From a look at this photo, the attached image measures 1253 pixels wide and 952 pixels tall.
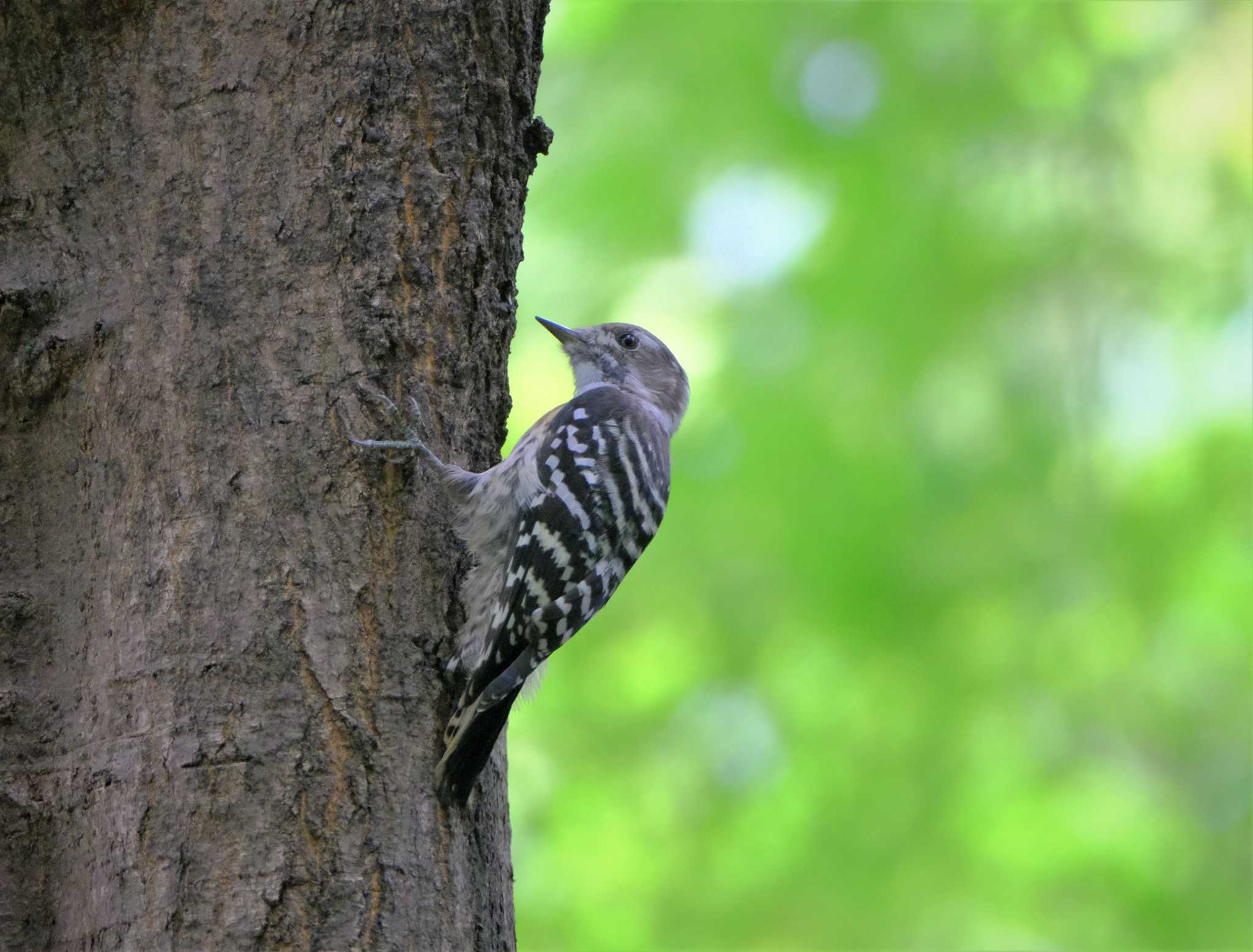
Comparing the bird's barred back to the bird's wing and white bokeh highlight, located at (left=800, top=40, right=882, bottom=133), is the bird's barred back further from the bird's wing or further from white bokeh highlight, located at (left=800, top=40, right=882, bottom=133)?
white bokeh highlight, located at (left=800, top=40, right=882, bottom=133)

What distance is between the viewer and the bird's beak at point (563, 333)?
15.1ft

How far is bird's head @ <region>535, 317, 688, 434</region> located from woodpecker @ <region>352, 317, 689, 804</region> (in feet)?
0.28

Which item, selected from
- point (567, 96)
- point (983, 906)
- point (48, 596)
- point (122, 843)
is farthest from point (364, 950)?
point (567, 96)

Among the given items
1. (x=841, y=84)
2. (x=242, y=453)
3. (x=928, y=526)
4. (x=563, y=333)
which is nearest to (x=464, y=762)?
(x=242, y=453)

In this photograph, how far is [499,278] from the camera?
319 centimetres

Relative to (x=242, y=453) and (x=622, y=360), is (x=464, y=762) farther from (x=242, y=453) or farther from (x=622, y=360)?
(x=622, y=360)

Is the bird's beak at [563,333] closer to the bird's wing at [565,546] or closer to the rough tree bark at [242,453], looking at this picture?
the bird's wing at [565,546]

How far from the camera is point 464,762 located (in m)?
2.74

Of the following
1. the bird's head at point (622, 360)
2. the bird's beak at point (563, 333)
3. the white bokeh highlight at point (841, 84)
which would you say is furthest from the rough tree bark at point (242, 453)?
the white bokeh highlight at point (841, 84)

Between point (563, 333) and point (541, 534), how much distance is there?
53.8 inches

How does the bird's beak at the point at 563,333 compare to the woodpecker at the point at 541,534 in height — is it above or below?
above

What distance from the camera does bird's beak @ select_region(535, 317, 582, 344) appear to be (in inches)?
182

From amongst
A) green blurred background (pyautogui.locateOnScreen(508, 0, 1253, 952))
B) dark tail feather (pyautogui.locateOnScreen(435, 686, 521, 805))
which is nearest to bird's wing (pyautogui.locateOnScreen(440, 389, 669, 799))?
dark tail feather (pyautogui.locateOnScreen(435, 686, 521, 805))

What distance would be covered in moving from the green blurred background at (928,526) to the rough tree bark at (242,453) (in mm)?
3113
